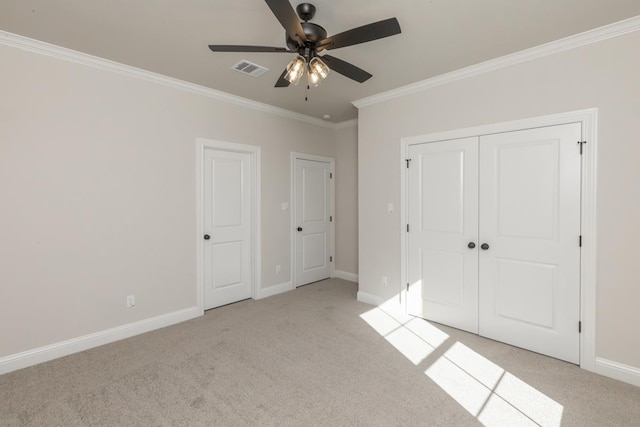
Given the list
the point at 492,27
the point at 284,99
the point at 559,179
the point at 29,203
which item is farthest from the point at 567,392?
the point at 29,203

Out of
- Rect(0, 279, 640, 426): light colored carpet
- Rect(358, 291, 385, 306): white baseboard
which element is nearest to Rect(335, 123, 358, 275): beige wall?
Rect(358, 291, 385, 306): white baseboard

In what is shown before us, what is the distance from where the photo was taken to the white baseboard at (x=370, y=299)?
395cm

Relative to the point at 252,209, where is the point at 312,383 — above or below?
below

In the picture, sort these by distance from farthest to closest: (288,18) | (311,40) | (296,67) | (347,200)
A: (347,200)
(296,67)
(311,40)
(288,18)

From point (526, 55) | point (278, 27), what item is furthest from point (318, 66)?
point (526, 55)

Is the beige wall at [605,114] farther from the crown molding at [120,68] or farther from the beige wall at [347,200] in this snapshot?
the crown molding at [120,68]

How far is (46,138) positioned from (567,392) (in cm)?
457

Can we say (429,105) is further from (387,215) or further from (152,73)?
(152,73)

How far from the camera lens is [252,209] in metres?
4.28

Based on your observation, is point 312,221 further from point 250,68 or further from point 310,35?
point 310,35

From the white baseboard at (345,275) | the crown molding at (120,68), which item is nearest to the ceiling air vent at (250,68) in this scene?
the crown molding at (120,68)

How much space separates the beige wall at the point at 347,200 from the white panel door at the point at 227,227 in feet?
5.60

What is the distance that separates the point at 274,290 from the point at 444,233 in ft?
8.11

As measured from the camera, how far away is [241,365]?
2.59 metres
